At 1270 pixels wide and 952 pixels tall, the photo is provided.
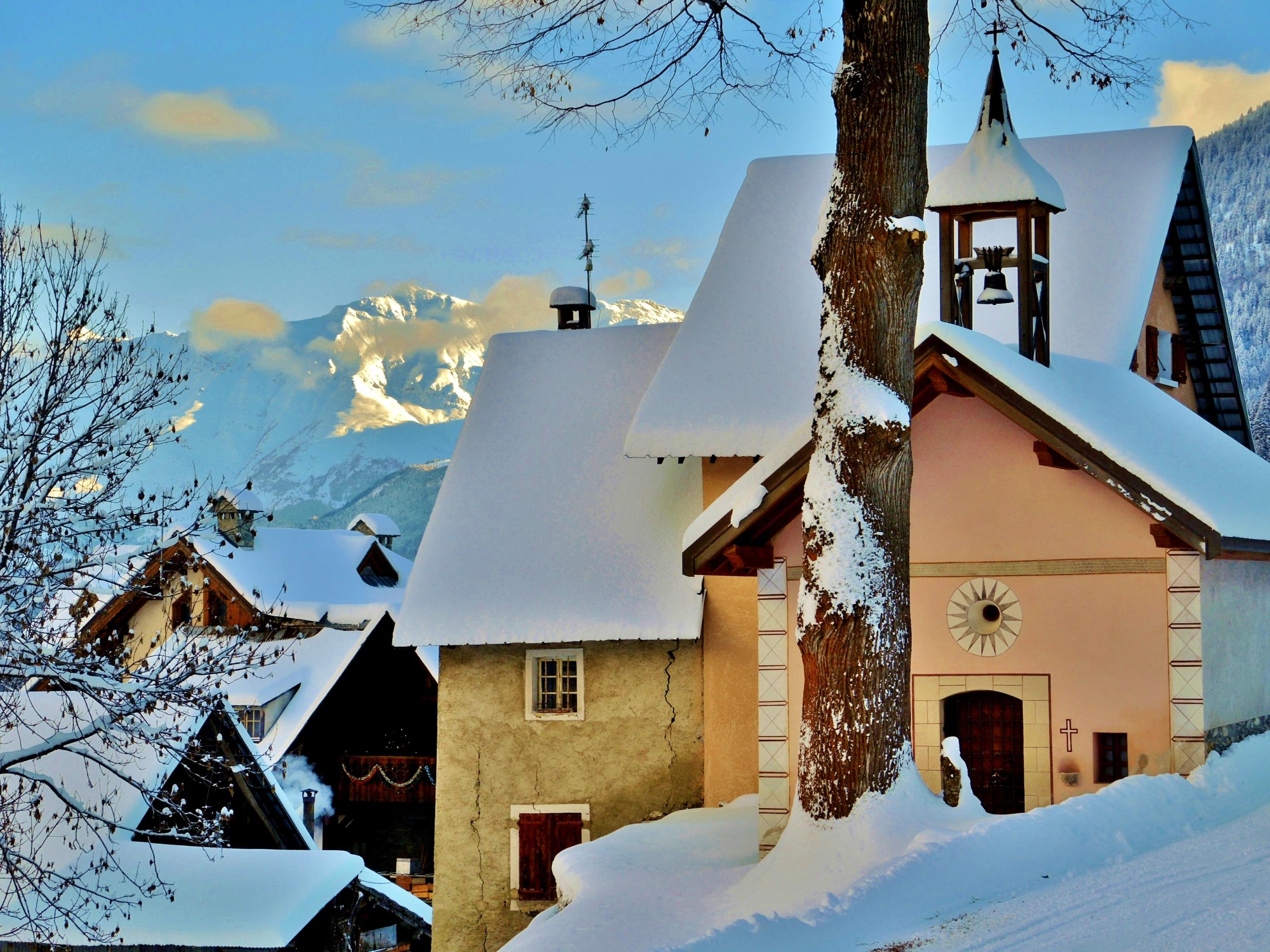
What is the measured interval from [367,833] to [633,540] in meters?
14.6

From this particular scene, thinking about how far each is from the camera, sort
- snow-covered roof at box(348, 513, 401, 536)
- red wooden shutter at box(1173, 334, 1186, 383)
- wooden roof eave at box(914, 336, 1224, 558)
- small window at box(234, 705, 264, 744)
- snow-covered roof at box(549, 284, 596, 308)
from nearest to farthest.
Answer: wooden roof eave at box(914, 336, 1224, 558) < red wooden shutter at box(1173, 334, 1186, 383) < snow-covered roof at box(549, 284, 596, 308) < small window at box(234, 705, 264, 744) < snow-covered roof at box(348, 513, 401, 536)

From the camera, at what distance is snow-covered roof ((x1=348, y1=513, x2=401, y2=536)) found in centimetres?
5216

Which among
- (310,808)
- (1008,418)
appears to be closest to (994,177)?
(1008,418)

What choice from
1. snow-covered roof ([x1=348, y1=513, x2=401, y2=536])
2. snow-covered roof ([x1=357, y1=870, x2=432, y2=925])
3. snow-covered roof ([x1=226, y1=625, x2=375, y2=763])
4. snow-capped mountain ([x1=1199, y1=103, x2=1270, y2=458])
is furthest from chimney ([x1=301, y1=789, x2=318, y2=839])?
snow-capped mountain ([x1=1199, y1=103, x2=1270, y2=458])

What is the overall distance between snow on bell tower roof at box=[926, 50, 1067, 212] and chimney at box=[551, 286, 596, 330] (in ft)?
39.9

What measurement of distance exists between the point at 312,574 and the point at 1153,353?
28.3 meters

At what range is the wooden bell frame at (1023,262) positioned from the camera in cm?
1686

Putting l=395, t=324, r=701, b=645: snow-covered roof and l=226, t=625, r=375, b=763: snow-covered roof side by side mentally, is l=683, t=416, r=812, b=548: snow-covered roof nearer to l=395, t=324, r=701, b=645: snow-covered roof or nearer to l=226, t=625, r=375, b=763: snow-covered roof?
l=395, t=324, r=701, b=645: snow-covered roof

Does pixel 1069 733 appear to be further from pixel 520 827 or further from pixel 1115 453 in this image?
pixel 520 827

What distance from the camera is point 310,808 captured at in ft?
96.5

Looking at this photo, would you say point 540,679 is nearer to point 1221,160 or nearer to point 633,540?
point 633,540

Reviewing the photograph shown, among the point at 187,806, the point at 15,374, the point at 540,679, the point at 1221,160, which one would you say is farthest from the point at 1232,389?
the point at 1221,160

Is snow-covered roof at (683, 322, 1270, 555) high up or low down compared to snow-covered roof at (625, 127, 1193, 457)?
down

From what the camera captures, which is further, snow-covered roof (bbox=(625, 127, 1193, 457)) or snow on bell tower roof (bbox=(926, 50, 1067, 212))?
snow-covered roof (bbox=(625, 127, 1193, 457))
